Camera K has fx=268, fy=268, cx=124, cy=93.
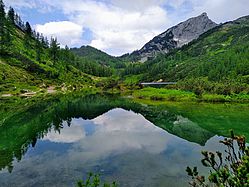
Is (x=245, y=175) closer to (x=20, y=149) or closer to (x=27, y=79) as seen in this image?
(x=20, y=149)

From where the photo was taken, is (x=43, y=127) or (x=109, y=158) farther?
(x=43, y=127)

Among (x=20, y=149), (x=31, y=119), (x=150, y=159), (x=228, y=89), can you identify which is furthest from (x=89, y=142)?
(x=228, y=89)

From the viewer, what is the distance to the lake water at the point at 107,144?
2823cm

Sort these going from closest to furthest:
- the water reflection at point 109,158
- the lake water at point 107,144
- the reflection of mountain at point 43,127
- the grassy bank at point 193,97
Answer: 1. the water reflection at point 109,158
2. the lake water at point 107,144
3. the reflection of mountain at point 43,127
4. the grassy bank at point 193,97

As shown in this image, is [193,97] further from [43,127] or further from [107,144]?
[107,144]

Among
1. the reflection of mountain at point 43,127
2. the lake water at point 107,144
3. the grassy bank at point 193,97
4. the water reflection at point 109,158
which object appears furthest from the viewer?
the grassy bank at point 193,97

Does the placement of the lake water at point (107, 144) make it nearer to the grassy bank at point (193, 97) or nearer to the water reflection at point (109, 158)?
the water reflection at point (109, 158)

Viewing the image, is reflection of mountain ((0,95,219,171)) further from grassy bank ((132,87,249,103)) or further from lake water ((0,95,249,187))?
grassy bank ((132,87,249,103))

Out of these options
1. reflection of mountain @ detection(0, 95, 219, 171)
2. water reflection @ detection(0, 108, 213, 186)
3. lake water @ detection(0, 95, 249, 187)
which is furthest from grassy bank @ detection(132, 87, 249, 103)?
water reflection @ detection(0, 108, 213, 186)

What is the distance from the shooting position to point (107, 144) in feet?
143

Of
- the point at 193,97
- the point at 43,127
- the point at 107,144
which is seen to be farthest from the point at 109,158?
the point at 193,97

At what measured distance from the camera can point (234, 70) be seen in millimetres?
182250

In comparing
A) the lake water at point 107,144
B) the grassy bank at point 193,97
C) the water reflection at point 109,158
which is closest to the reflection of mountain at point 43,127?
the lake water at point 107,144

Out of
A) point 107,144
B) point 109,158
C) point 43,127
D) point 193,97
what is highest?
point 193,97
